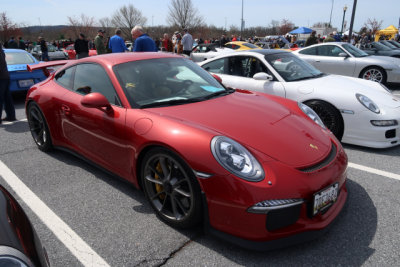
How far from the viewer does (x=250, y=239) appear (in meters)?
1.99

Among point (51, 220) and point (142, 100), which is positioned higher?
point (142, 100)

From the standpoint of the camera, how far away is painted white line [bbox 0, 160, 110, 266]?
7.09ft

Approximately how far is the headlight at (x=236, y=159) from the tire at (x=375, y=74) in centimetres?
731

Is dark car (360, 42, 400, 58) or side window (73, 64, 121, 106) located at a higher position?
side window (73, 64, 121, 106)

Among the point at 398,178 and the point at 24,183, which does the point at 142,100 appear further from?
the point at 398,178

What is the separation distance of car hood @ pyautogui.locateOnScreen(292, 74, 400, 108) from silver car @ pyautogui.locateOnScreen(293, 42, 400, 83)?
3.63 m

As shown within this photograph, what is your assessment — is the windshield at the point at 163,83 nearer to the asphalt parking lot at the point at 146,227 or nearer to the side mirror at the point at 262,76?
the asphalt parking lot at the point at 146,227

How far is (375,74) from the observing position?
8078 millimetres

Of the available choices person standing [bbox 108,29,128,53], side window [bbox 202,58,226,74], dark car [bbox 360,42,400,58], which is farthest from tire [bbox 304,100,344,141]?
dark car [bbox 360,42,400,58]

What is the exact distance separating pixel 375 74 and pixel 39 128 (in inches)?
316

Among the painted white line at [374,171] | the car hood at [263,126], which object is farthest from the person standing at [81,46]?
Result: the painted white line at [374,171]

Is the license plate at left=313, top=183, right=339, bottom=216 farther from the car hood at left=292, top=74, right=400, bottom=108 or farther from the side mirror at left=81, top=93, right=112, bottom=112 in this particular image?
the car hood at left=292, top=74, right=400, bottom=108

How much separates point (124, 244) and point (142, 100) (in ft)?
4.04

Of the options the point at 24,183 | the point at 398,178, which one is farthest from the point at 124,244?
the point at 398,178
